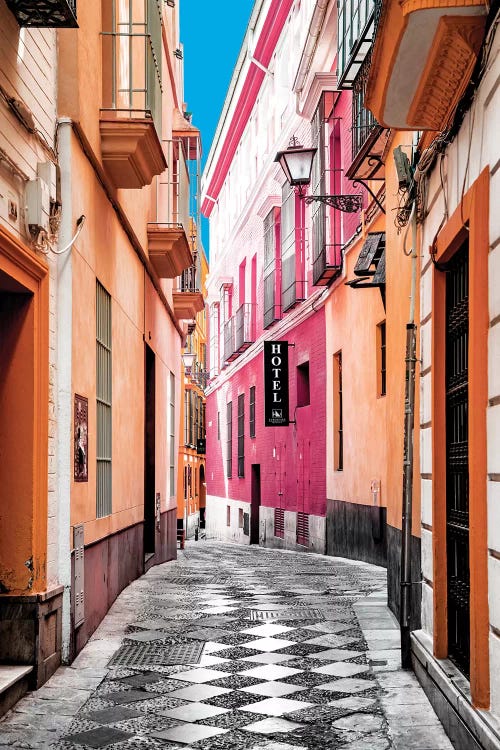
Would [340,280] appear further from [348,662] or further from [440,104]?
[440,104]

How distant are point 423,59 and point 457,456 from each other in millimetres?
2032

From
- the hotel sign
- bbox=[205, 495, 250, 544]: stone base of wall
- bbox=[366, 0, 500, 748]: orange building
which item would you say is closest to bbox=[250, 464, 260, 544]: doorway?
bbox=[205, 495, 250, 544]: stone base of wall

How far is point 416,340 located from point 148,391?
7.73 metres

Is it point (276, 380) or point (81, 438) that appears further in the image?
point (276, 380)

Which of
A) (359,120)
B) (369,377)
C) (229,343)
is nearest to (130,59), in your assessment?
(359,120)

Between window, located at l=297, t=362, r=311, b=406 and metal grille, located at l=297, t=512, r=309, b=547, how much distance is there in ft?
7.03

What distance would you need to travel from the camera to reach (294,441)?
806 inches

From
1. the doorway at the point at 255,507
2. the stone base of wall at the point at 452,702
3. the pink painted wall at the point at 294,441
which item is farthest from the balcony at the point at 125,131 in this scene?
the doorway at the point at 255,507

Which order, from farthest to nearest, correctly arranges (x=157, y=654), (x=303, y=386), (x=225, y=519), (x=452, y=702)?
(x=225, y=519)
(x=303, y=386)
(x=157, y=654)
(x=452, y=702)

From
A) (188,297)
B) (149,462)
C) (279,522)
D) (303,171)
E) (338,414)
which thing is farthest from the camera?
(279,522)

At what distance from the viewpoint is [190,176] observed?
56.4 ft

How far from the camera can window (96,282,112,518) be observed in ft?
28.7

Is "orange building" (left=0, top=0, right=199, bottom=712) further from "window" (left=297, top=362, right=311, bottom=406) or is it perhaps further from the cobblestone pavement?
"window" (left=297, top=362, right=311, bottom=406)

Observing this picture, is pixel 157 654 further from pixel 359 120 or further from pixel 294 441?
pixel 294 441
